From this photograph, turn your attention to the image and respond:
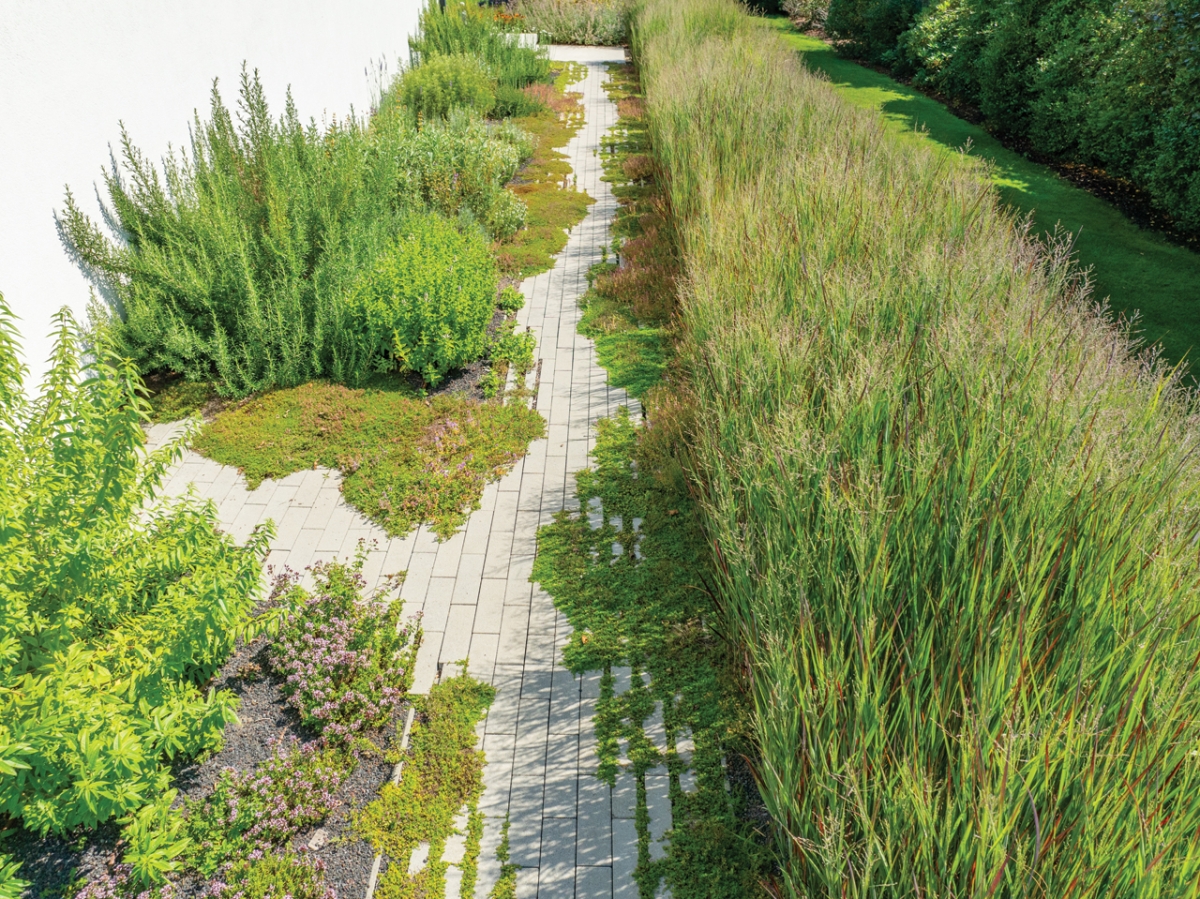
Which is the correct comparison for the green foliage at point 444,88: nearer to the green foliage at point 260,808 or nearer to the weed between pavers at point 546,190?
the weed between pavers at point 546,190

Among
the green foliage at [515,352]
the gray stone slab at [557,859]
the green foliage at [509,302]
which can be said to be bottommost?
the gray stone slab at [557,859]

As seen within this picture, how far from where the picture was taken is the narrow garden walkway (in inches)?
144

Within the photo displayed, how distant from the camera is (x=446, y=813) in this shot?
12.4 feet

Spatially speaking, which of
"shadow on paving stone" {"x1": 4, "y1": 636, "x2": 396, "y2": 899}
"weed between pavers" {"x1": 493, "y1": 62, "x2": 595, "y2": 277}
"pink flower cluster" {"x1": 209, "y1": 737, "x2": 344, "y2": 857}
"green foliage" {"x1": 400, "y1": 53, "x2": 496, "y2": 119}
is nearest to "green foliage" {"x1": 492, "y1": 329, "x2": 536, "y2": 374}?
"weed between pavers" {"x1": 493, "y1": 62, "x2": 595, "y2": 277}

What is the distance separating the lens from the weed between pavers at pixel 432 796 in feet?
11.6

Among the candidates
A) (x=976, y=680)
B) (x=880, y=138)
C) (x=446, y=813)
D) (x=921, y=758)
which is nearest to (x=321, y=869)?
(x=446, y=813)

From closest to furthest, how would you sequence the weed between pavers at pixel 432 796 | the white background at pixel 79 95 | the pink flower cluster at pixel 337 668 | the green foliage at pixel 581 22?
the weed between pavers at pixel 432 796, the pink flower cluster at pixel 337 668, the white background at pixel 79 95, the green foliage at pixel 581 22

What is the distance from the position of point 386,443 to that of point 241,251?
2293mm

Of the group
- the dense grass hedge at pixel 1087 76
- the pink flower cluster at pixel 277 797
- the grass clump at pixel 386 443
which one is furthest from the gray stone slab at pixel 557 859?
the dense grass hedge at pixel 1087 76

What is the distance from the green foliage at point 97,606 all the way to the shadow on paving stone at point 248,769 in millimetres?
128

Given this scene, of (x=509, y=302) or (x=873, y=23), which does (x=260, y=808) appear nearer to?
(x=509, y=302)

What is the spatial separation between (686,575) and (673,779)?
152cm

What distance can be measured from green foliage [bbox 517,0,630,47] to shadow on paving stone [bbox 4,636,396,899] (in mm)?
21951

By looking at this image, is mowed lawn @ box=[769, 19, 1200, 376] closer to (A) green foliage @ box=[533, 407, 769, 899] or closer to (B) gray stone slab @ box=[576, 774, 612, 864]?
(A) green foliage @ box=[533, 407, 769, 899]
